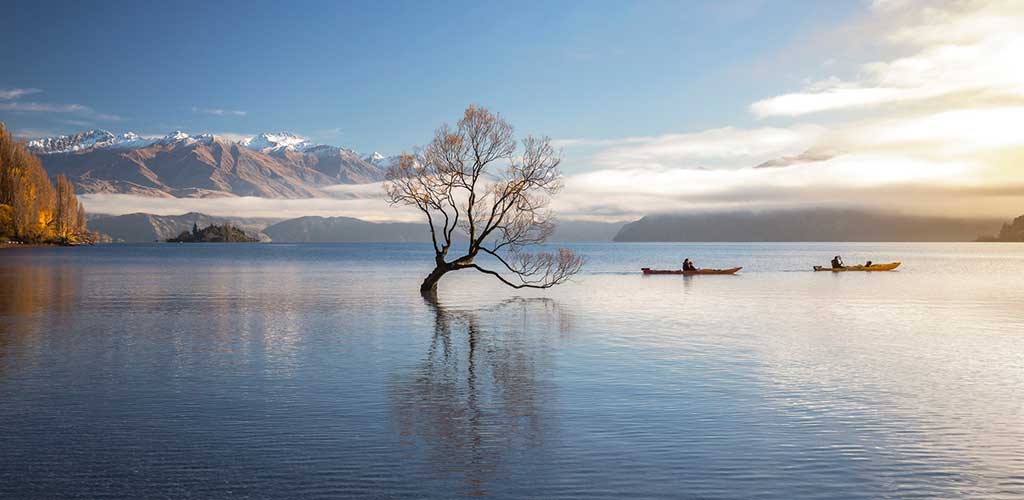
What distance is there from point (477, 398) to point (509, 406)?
1309 mm

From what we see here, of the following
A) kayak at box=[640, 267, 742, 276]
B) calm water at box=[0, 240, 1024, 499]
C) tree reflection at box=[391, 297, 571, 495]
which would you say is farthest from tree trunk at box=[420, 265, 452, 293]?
kayak at box=[640, 267, 742, 276]

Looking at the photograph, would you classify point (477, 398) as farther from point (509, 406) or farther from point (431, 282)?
point (431, 282)

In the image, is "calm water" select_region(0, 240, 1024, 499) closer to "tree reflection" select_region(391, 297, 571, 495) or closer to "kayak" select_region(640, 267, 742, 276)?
"tree reflection" select_region(391, 297, 571, 495)

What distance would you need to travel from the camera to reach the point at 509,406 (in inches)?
728

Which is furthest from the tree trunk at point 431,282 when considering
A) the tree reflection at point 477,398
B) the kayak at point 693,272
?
the kayak at point 693,272

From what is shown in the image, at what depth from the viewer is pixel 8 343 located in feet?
94.5

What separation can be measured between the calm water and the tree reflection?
9 centimetres

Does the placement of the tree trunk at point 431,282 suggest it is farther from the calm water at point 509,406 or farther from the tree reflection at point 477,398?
the tree reflection at point 477,398

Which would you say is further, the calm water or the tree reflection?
the tree reflection

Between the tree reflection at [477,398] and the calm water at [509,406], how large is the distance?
0.09m

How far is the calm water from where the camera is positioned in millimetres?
12742

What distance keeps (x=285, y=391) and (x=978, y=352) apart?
25.8m

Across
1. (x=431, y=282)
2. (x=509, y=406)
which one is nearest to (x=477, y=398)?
(x=509, y=406)

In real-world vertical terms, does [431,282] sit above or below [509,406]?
above
